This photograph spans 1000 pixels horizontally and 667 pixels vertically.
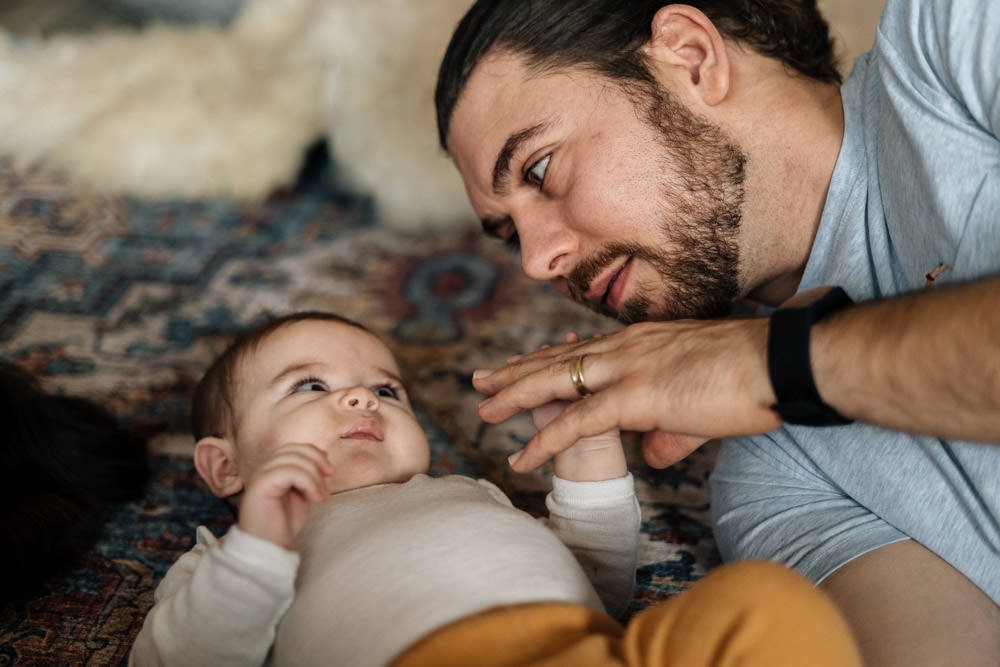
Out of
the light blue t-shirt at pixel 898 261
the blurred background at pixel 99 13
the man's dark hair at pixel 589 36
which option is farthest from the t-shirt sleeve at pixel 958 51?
the blurred background at pixel 99 13

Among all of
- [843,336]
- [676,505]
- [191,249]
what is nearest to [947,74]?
[843,336]

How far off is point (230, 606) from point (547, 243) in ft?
2.06

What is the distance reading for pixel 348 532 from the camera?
3.00 ft

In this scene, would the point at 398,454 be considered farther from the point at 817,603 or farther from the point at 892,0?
the point at 892,0

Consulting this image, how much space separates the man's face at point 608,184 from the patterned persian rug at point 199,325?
0.32m

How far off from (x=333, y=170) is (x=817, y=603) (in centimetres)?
181

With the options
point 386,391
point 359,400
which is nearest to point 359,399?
point 359,400

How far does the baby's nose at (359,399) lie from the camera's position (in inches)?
40.7

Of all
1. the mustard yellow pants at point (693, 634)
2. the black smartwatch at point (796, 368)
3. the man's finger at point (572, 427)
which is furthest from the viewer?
the man's finger at point (572, 427)

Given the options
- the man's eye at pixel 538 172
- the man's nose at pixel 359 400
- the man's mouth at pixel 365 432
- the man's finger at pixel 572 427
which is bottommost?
the man's mouth at pixel 365 432

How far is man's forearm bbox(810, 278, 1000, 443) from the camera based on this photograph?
0.73 m

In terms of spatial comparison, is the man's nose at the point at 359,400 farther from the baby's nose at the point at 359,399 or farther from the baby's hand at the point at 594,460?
the baby's hand at the point at 594,460

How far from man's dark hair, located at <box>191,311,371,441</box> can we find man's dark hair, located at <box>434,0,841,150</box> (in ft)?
1.26

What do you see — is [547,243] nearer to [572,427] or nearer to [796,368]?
[572,427]
